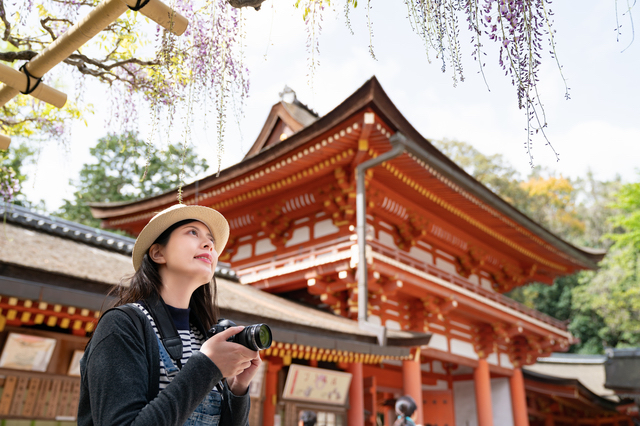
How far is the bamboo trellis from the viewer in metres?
2.36

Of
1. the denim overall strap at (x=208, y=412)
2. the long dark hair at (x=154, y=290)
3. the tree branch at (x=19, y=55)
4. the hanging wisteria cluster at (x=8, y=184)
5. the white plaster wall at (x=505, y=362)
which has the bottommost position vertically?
the denim overall strap at (x=208, y=412)

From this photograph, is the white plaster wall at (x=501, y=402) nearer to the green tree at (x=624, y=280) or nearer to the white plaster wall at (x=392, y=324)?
the white plaster wall at (x=392, y=324)

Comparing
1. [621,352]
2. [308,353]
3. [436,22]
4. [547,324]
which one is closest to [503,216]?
[547,324]

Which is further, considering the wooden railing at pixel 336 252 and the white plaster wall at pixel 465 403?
the white plaster wall at pixel 465 403

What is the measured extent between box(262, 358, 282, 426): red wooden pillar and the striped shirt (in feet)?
20.9

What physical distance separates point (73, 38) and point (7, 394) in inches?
177

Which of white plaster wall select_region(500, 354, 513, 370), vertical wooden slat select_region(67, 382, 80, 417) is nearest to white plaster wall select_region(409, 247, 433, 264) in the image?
white plaster wall select_region(500, 354, 513, 370)

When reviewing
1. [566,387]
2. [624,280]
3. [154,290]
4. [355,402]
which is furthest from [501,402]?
[154,290]

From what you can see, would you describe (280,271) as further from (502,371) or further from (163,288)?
(163,288)

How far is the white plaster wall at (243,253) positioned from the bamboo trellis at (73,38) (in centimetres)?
870

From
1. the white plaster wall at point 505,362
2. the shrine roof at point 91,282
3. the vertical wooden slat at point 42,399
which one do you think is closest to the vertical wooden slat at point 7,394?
the vertical wooden slat at point 42,399

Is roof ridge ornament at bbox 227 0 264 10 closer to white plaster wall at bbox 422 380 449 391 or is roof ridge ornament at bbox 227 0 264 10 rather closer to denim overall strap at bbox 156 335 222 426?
denim overall strap at bbox 156 335 222 426

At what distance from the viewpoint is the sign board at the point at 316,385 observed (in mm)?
7855

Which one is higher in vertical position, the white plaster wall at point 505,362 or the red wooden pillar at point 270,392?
the white plaster wall at point 505,362
